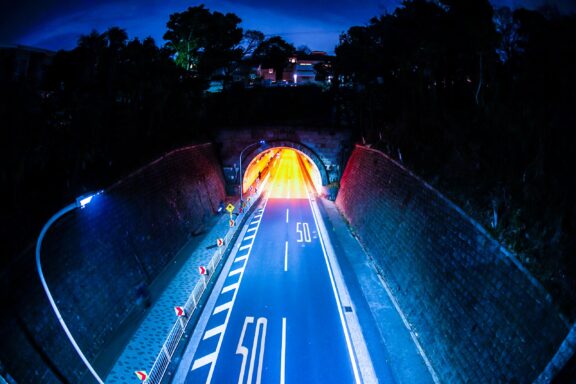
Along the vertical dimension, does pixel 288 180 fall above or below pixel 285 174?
below

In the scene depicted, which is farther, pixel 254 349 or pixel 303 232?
pixel 303 232

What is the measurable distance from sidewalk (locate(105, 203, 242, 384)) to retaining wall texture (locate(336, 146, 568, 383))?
29.6 ft

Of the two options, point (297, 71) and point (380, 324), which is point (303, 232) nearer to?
point (380, 324)

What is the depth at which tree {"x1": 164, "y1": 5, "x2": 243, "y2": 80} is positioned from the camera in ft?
122

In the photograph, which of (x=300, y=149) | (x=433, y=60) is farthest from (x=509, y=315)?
(x=300, y=149)

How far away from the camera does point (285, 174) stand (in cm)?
4603

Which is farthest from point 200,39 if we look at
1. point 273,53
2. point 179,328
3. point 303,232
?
point 179,328

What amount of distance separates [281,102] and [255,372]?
105ft

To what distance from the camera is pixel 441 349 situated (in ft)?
31.2

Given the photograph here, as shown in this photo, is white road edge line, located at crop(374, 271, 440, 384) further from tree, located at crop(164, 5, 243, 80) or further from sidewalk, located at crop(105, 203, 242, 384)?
tree, located at crop(164, 5, 243, 80)

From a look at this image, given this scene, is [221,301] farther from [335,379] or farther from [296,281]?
[335,379]

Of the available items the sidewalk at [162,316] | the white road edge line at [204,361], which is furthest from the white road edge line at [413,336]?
the sidewalk at [162,316]

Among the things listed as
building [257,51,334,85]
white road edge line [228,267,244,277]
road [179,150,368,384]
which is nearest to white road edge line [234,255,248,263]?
road [179,150,368,384]

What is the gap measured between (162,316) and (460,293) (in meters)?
10.6
